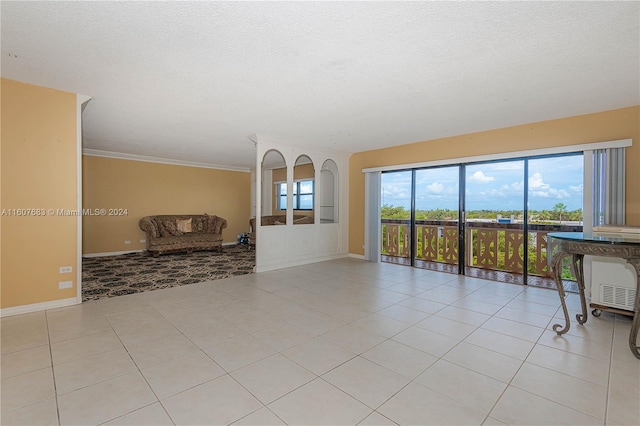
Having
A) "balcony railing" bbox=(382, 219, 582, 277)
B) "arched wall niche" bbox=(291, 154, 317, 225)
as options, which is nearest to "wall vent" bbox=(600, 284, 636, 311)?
"balcony railing" bbox=(382, 219, 582, 277)

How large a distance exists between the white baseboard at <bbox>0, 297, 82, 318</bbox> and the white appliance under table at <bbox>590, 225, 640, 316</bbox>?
5874mm

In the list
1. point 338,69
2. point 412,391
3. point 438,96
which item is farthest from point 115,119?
point 412,391

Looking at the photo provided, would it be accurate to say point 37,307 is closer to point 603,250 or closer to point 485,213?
point 603,250

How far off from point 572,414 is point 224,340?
248 cm

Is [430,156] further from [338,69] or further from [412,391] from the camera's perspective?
[412,391]

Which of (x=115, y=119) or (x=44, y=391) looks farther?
(x=115, y=119)

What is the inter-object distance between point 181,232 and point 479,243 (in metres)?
7.09

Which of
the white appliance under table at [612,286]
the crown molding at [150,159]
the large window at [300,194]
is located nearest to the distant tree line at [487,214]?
the white appliance under table at [612,286]

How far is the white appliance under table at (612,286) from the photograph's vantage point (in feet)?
10.0

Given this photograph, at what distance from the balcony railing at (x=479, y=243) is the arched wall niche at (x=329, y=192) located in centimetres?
127

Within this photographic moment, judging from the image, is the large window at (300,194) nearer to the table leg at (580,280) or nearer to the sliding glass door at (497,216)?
the sliding glass door at (497,216)

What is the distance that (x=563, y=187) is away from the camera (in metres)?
4.41

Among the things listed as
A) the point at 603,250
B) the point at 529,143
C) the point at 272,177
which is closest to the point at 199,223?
the point at 272,177

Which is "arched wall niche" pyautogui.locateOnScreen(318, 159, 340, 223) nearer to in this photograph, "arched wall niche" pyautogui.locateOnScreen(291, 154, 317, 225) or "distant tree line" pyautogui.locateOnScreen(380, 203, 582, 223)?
"arched wall niche" pyautogui.locateOnScreen(291, 154, 317, 225)
